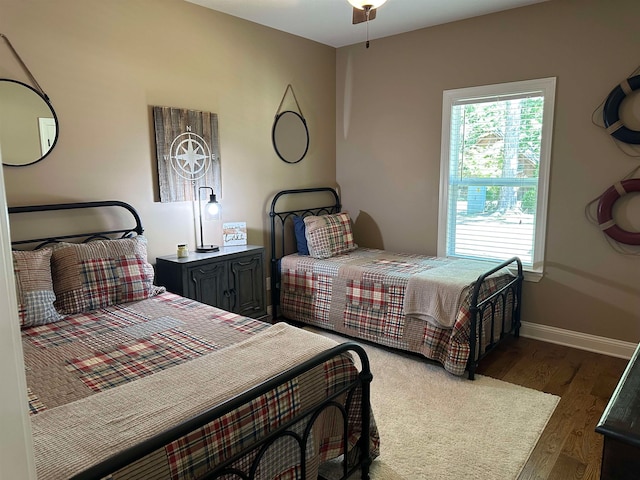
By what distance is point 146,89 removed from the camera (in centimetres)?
310

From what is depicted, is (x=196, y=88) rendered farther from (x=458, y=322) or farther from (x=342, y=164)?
(x=458, y=322)

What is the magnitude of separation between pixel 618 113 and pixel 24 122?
12.5 feet

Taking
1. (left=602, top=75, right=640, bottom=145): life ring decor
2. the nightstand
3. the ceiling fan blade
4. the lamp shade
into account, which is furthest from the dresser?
(left=602, top=75, right=640, bottom=145): life ring decor

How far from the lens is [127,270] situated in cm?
264

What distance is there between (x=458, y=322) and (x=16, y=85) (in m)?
2.99

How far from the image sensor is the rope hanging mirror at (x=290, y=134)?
4098 mm

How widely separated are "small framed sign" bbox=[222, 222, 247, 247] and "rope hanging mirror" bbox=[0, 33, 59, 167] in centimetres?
139

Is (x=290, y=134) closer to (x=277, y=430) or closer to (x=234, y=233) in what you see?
(x=234, y=233)

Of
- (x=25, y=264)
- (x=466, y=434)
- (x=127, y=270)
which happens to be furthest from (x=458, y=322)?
(x=25, y=264)

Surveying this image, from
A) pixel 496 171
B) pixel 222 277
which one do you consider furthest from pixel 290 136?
pixel 496 171

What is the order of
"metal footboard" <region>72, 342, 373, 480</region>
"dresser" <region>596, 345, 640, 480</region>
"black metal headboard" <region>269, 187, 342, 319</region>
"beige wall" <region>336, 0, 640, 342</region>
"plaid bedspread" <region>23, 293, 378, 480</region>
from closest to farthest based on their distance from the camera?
"dresser" <region>596, 345, 640, 480</region>
"metal footboard" <region>72, 342, 373, 480</region>
"plaid bedspread" <region>23, 293, 378, 480</region>
"beige wall" <region>336, 0, 640, 342</region>
"black metal headboard" <region>269, 187, 342, 319</region>

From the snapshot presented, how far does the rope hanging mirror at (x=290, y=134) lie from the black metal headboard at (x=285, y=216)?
346 mm

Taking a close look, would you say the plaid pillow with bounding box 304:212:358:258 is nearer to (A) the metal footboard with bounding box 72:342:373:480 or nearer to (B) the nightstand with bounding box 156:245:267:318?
(B) the nightstand with bounding box 156:245:267:318

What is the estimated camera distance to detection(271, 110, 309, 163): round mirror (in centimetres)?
410
